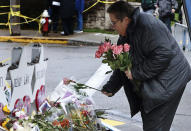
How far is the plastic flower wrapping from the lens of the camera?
371cm

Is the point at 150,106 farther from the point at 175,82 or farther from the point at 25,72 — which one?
the point at 25,72

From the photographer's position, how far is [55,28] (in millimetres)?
14117

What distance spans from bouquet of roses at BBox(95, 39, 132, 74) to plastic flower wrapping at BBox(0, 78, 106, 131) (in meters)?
0.64

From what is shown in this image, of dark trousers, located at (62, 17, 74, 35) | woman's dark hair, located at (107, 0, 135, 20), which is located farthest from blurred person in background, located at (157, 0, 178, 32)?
woman's dark hair, located at (107, 0, 135, 20)

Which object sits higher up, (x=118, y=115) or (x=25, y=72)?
(x=25, y=72)

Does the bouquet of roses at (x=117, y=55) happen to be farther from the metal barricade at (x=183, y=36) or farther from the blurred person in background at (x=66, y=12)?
the blurred person in background at (x=66, y=12)

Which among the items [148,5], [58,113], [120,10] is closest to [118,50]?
[120,10]

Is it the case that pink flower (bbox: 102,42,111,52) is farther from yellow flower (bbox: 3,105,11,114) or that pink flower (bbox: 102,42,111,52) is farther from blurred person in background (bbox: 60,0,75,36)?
blurred person in background (bbox: 60,0,75,36)

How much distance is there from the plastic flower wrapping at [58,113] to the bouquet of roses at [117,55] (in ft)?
2.09

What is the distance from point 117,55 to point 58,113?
3.51 feet

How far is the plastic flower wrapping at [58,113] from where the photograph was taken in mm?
3715

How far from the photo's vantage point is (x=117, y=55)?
327cm

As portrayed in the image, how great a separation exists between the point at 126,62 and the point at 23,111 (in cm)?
125

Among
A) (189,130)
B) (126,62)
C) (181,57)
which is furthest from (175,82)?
(189,130)
